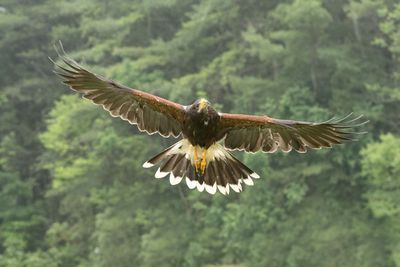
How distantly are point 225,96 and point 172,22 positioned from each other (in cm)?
457

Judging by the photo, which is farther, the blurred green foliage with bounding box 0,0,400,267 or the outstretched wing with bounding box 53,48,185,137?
the blurred green foliage with bounding box 0,0,400,267

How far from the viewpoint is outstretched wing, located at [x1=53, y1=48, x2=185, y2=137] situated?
668 cm

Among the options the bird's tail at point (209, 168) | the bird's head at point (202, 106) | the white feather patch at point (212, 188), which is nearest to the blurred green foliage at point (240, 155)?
the bird's tail at point (209, 168)

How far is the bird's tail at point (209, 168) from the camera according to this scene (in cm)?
721

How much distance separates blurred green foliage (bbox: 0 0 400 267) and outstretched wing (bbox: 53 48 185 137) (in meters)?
17.0

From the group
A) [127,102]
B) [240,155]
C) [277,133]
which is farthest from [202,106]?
[240,155]

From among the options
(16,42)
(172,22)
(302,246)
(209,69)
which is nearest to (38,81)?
(16,42)

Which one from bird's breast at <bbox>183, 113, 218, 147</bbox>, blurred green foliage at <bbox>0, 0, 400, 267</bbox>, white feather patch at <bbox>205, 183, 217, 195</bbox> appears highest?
blurred green foliage at <bbox>0, 0, 400, 267</bbox>

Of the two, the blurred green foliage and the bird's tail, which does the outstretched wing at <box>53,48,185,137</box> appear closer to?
the bird's tail

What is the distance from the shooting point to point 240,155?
2584cm

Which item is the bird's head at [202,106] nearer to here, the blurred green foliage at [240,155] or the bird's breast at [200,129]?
the bird's breast at [200,129]

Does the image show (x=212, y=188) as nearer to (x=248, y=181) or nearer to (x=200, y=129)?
(x=248, y=181)

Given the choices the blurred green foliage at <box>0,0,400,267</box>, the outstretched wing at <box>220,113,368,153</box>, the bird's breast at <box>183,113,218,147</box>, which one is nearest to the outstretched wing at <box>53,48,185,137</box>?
the bird's breast at <box>183,113,218,147</box>

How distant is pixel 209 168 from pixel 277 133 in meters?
0.70
